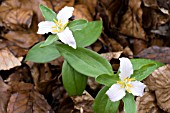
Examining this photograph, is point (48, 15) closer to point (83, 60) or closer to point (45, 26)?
point (45, 26)

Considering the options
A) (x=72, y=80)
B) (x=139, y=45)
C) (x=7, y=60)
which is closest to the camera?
(x=72, y=80)

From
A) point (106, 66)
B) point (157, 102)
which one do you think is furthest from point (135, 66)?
point (157, 102)

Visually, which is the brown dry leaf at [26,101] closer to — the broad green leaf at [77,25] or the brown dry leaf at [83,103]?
the brown dry leaf at [83,103]

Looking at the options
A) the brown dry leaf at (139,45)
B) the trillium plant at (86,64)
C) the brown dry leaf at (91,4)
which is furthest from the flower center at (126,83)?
the brown dry leaf at (91,4)

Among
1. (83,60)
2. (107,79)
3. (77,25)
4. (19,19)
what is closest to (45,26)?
(77,25)

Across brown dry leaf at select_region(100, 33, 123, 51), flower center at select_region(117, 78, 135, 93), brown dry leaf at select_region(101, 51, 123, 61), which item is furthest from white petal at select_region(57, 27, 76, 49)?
brown dry leaf at select_region(100, 33, 123, 51)

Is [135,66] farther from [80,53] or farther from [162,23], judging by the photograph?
[162,23]
